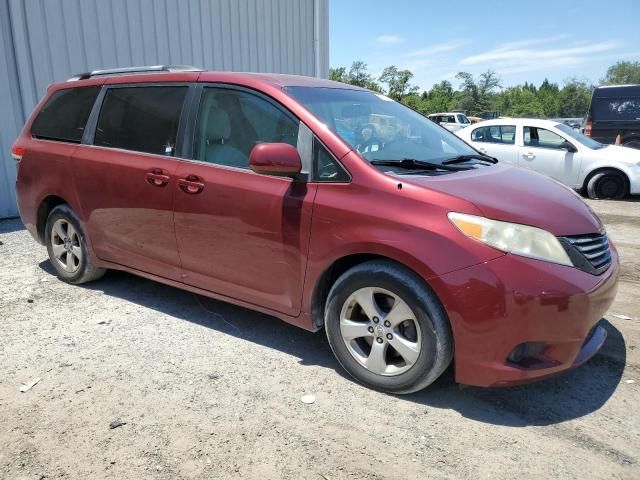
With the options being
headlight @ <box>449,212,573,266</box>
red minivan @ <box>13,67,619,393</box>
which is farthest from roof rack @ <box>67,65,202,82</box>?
headlight @ <box>449,212,573,266</box>

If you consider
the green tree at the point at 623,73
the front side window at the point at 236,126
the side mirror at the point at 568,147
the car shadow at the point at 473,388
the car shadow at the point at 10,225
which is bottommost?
the car shadow at the point at 473,388

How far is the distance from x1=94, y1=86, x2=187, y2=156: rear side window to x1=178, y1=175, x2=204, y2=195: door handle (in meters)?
0.29

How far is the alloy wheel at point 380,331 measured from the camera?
2840mm

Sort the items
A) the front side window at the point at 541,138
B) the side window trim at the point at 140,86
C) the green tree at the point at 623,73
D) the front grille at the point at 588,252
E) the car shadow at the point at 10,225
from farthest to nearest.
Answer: the green tree at the point at 623,73 → the front side window at the point at 541,138 → the car shadow at the point at 10,225 → the side window trim at the point at 140,86 → the front grille at the point at 588,252

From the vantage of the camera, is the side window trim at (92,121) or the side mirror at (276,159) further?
the side window trim at (92,121)

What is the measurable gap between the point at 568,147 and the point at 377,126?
799 cm

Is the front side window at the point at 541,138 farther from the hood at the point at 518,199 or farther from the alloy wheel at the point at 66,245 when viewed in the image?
the alloy wheel at the point at 66,245

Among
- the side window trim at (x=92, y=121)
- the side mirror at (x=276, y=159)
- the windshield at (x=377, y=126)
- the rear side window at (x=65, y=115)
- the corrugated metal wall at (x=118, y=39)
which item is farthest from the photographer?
the corrugated metal wall at (x=118, y=39)

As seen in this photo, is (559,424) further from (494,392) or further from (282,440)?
(282,440)

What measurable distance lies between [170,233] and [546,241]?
8.13 ft

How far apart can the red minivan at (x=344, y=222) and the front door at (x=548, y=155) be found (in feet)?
23.2

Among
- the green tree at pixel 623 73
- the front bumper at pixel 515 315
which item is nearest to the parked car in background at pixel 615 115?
the front bumper at pixel 515 315

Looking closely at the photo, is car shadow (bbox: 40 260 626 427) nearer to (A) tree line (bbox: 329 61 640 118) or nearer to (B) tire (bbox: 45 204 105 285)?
(B) tire (bbox: 45 204 105 285)

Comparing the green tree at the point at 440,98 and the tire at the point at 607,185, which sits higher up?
the green tree at the point at 440,98
